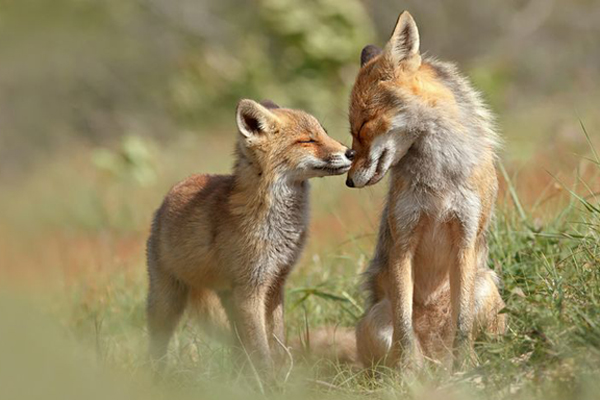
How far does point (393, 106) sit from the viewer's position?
5.89 metres

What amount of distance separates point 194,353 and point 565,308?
10.2 ft

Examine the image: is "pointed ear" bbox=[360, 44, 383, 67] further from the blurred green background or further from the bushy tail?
the blurred green background

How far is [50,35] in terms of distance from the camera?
2319 cm

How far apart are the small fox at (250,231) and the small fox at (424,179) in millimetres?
566

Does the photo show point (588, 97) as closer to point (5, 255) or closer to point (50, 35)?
point (5, 255)

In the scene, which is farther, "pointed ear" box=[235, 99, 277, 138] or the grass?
"pointed ear" box=[235, 99, 277, 138]

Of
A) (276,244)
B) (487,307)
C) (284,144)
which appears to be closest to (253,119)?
(284,144)

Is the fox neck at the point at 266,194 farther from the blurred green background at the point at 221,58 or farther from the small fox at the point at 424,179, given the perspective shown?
the blurred green background at the point at 221,58

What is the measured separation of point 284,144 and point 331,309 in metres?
1.94

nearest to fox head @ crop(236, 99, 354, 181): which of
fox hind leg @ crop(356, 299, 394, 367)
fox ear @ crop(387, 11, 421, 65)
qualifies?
fox ear @ crop(387, 11, 421, 65)

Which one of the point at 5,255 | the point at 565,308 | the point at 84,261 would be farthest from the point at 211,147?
the point at 565,308

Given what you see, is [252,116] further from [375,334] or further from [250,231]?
[375,334]

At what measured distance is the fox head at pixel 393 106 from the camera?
5.90m

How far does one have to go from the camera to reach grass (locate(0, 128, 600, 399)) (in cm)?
493
